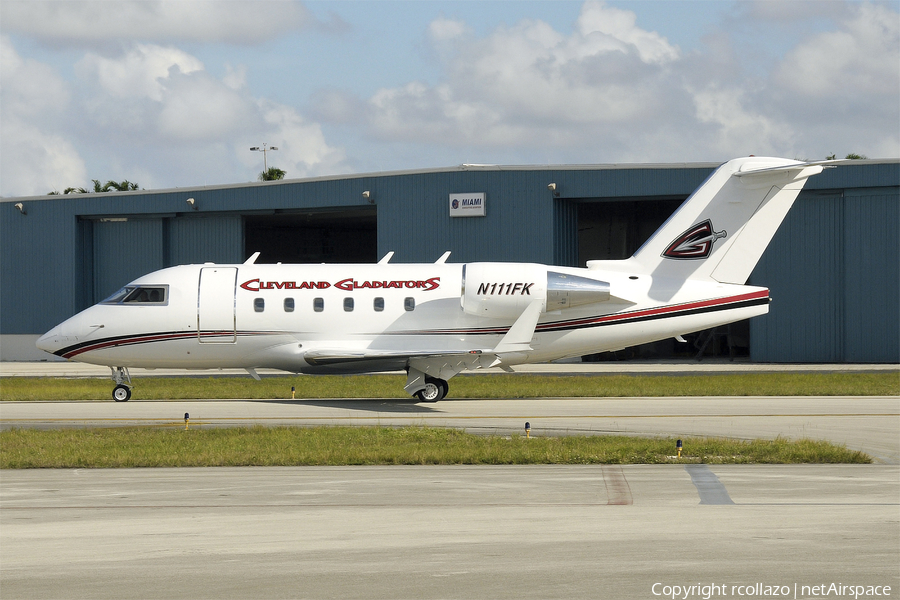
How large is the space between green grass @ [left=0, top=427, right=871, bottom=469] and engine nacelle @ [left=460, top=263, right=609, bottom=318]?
749cm

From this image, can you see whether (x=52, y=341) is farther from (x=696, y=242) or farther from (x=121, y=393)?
(x=696, y=242)

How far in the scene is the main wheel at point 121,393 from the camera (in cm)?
2691

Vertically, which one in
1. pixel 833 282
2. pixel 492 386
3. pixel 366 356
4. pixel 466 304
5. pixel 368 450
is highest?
pixel 833 282

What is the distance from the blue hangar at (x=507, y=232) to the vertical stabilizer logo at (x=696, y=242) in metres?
20.1

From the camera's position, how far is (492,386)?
3094 cm

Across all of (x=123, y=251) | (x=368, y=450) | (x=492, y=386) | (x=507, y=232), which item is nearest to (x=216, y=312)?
(x=492, y=386)

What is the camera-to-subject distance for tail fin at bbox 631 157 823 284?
1015 inches

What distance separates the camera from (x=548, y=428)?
64.0 feet

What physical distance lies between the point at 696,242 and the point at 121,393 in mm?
16774

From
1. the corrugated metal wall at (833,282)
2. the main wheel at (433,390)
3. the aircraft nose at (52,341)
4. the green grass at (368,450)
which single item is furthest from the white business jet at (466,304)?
the corrugated metal wall at (833,282)

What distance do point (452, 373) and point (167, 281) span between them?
8.49 metres

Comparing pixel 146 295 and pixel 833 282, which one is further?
pixel 833 282

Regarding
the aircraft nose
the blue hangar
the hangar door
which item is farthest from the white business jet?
the hangar door

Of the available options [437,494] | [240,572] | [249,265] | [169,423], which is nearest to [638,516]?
[437,494]
